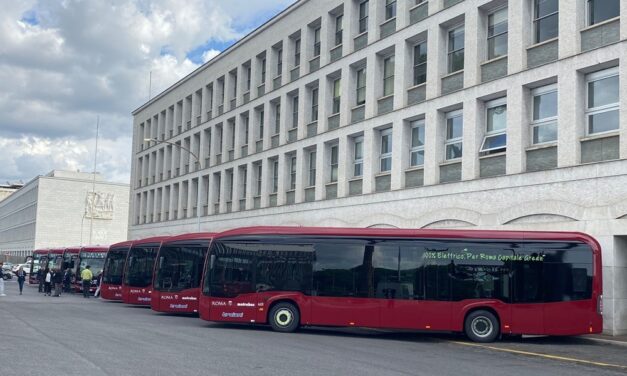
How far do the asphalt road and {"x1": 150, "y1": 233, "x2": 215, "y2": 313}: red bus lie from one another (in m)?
3.81

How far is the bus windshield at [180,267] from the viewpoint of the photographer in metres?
26.2

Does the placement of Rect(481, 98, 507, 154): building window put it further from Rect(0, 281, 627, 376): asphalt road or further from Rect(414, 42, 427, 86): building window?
Rect(0, 281, 627, 376): asphalt road

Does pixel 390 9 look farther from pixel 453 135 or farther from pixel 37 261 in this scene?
pixel 37 261

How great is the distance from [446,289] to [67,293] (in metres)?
32.1

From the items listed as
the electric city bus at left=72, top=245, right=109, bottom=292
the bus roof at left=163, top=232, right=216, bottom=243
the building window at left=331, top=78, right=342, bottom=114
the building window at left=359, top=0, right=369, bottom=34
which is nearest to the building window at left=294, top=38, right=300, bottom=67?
the building window at left=331, top=78, right=342, bottom=114

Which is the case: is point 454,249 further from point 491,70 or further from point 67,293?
point 67,293

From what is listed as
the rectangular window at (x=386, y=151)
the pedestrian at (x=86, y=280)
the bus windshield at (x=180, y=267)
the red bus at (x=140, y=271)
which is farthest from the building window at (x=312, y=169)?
the pedestrian at (x=86, y=280)

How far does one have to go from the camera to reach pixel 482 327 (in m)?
19.3

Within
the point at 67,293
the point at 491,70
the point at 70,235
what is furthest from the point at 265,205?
the point at 70,235

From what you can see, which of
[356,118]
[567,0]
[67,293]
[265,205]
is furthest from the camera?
[67,293]

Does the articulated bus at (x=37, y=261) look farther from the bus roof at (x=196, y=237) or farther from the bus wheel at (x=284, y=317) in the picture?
the bus wheel at (x=284, y=317)

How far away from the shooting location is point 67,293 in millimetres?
46000

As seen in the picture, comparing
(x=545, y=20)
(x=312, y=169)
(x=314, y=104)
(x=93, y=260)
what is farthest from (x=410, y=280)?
(x=93, y=260)

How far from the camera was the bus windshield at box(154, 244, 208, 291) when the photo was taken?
1033 inches
